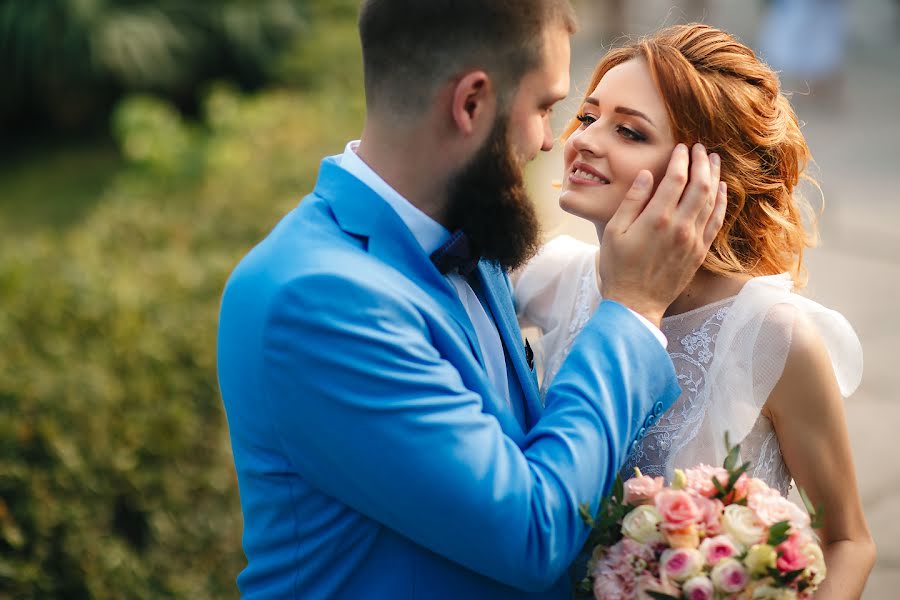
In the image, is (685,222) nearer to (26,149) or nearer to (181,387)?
(181,387)

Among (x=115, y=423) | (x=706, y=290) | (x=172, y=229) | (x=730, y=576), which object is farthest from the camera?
(x=172, y=229)

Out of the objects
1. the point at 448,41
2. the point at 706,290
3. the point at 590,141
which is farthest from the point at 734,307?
the point at 448,41

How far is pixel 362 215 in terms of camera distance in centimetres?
207

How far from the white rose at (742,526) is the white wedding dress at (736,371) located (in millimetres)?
412

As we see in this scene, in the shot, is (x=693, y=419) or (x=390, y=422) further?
(x=693, y=419)

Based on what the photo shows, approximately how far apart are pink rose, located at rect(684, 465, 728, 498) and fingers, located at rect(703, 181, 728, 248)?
0.48 m

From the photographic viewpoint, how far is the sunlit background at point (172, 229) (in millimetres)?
3574

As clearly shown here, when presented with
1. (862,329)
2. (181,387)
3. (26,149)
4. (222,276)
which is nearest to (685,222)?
(181,387)

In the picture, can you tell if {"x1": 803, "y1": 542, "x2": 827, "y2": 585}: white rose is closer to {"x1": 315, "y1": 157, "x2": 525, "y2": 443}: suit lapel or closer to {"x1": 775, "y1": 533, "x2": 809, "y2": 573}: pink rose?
{"x1": 775, "y1": 533, "x2": 809, "y2": 573}: pink rose

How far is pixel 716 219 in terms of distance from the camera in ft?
7.25

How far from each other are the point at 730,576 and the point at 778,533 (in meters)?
0.12

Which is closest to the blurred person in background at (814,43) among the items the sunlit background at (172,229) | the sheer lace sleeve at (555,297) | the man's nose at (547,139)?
the sunlit background at (172,229)

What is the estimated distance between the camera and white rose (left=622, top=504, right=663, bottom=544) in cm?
202

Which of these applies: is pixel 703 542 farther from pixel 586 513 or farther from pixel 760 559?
pixel 586 513
